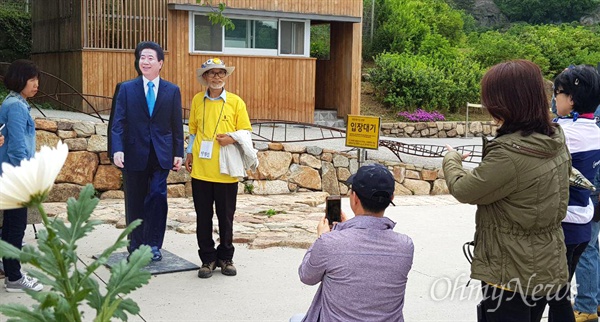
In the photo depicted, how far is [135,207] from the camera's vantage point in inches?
Result: 254

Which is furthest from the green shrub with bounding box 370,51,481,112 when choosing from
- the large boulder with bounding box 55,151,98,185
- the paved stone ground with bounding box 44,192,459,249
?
the large boulder with bounding box 55,151,98,185

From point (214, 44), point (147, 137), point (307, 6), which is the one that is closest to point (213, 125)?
point (147, 137)

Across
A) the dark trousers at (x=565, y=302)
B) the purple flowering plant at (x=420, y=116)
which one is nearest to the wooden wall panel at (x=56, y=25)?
the purple flowering plant at (x=420, y=116)

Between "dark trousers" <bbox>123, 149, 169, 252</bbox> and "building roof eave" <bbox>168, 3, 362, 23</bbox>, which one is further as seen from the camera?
"building roof eave" <bbox>168, 3, 362, 23</bbox>

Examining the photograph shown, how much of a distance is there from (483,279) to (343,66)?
53.1ft

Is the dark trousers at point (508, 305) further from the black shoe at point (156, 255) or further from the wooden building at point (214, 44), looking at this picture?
the wooden building at point (214, 44)

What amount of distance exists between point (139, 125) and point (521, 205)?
12.2 feet

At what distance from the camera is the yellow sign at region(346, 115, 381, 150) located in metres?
10.7

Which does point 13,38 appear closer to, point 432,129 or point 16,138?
point 432,129

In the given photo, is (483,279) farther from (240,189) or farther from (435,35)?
(435,35)

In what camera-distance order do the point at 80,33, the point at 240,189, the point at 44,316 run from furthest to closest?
the point at 80,33 < the point at 240,189 < the point at 44,316

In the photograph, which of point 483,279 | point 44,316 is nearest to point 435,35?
point 483,279

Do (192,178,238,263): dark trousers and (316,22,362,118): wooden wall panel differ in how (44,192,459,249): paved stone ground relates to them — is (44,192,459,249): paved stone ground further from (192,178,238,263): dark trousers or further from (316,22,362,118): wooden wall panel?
(316,22,362,118): wooden wall panel

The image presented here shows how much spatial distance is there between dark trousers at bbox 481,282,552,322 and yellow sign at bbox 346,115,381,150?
711 centimetres
